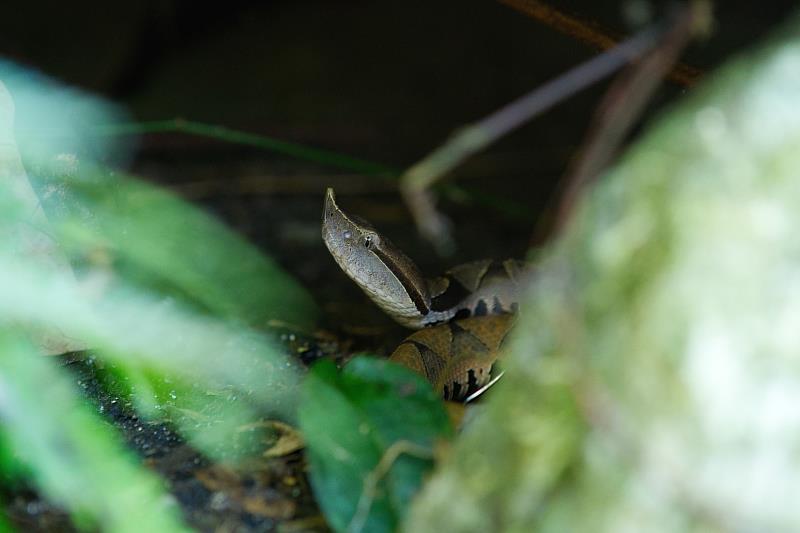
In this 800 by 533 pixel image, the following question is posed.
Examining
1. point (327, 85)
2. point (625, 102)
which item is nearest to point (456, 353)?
point (625, 102)

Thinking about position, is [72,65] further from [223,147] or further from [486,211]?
[486,211]

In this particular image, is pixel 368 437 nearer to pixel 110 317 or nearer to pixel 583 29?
pixel 110 317

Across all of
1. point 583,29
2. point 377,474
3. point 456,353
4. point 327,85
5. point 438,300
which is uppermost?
point 327,85

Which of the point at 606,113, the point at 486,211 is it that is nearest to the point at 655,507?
the point at 606,113

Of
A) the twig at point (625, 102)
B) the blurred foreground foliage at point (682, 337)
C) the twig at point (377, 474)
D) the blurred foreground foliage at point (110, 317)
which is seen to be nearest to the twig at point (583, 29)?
the twig at point (625, 102)

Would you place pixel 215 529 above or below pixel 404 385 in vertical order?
below

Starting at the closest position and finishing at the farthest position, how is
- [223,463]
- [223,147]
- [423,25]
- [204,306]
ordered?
1. [223,463]
2. [204,306]
3. [223,147]
4. [423,25]

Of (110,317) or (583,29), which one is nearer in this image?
(110,317)
